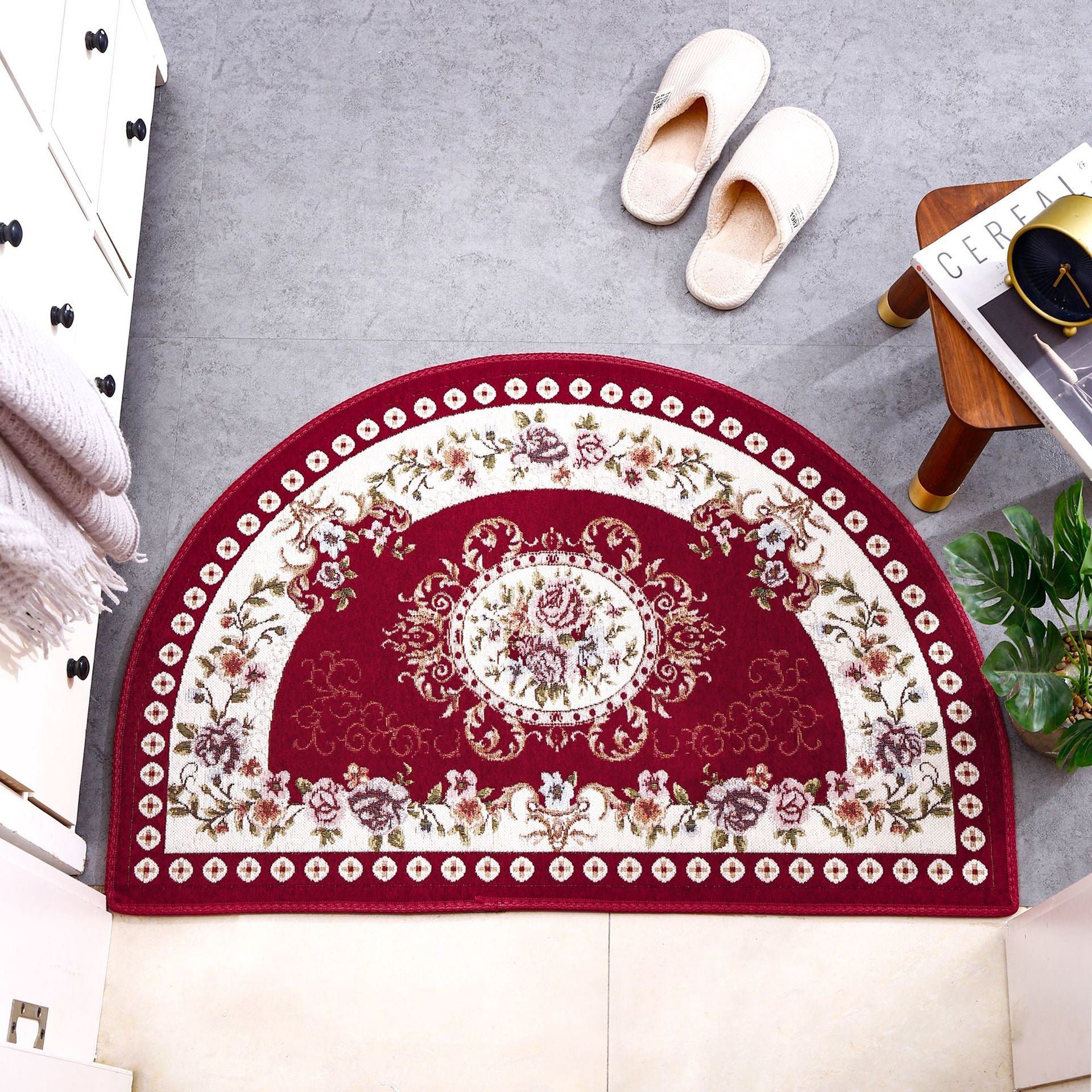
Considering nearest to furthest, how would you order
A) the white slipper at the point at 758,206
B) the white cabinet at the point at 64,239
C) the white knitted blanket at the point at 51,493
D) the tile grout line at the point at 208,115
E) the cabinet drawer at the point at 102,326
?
the white knitted blanket at the point at 51,493 → the white cabinet at the point at 64,239 → the cabinet drawer at the point at 102,326 → the white slipper at the point at 758,206 → the tile grout line at the point at 208,115

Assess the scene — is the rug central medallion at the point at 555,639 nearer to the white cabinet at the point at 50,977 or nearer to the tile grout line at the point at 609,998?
the tile grout line at the point at 609,998

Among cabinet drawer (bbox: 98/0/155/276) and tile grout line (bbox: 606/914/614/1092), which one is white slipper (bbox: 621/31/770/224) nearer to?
cabinet drawer (bbox: 98/0/155/276)

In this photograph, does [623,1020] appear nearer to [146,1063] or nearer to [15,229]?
[146,1063]

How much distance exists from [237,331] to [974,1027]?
1.77 metres

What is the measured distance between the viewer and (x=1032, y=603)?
1.48 m

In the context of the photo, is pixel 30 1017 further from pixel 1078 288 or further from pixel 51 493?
pixel 1078 288

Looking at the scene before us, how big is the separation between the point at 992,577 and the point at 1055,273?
46 cm

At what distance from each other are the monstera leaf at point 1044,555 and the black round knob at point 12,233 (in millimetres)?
1416

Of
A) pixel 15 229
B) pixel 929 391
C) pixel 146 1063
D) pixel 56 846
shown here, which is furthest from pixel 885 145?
pixel 146 1063

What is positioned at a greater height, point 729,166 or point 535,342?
point 729,166

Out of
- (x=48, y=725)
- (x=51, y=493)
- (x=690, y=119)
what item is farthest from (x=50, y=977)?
(x=690, y=119)

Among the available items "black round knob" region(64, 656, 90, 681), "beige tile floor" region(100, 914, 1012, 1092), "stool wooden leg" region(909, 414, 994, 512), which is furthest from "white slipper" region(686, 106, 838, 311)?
"black round knob" region(64, 656, 90, 681)

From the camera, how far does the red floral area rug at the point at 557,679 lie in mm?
1642

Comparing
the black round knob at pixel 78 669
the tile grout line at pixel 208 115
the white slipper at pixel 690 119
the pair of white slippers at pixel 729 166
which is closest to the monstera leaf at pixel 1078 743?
the pair of white slippers at pixel 729 166
